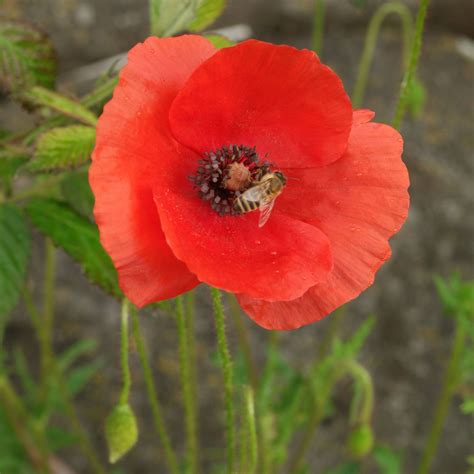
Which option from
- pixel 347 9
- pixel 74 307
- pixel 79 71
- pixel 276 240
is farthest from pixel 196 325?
pixel 276 240

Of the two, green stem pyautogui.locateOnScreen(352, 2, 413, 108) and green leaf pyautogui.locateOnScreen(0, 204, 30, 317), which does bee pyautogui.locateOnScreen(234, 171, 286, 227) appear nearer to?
green leaf pyautogui.locateOnScreen(0, 204, 30, 317)

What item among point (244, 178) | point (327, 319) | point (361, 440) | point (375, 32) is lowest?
point (327, 319)

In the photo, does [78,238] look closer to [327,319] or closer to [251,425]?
[251,425]

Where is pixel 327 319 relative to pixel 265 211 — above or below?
below

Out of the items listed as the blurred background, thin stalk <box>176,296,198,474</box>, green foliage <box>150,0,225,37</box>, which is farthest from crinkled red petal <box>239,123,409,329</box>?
the blurred background

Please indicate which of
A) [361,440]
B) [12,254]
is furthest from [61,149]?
[361,440]
